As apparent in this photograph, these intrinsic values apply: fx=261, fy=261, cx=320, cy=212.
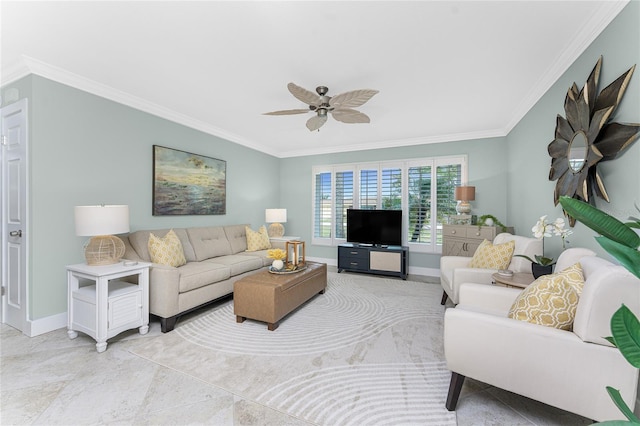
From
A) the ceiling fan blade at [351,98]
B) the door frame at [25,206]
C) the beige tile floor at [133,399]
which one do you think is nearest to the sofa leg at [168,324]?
the beige tile floor at [133,399]

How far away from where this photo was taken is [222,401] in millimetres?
1662

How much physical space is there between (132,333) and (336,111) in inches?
123

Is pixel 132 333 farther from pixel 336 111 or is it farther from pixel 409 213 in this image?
pixel 409 213

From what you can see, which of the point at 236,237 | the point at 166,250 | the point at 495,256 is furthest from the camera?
the point at 236,237

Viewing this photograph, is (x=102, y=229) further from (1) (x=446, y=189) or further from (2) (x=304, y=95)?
(1) (x=446, y=189)

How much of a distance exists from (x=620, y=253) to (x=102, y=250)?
351 cm

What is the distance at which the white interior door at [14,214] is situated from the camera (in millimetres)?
2549

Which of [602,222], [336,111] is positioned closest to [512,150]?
[336,111]

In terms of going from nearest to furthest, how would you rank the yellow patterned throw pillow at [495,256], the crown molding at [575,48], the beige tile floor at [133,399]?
1. the beige tile floor at [133,399]
2. the crown molding at [575,48]
3. the yellow patterned throw pillow at [495,256]

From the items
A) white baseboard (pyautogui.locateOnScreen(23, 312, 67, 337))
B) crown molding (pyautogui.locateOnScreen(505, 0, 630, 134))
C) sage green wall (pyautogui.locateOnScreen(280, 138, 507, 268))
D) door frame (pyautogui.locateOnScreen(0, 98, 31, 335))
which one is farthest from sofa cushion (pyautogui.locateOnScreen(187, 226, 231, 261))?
crown molding (pyautogui.locateOnScreen(505, 0, 630, 134))

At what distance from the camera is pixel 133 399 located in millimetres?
1675

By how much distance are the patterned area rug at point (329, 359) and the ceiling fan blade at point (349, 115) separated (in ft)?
7.52

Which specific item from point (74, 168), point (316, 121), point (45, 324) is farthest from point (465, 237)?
point (45, 324)

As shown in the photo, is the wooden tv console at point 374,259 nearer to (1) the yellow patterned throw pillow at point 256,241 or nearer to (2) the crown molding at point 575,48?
(1) the yellow patterned throw pillow at point 256,241
